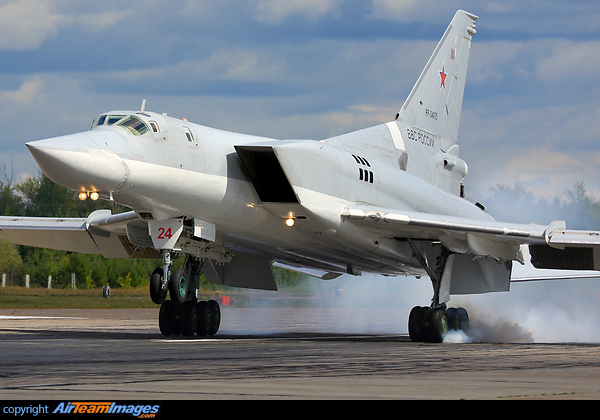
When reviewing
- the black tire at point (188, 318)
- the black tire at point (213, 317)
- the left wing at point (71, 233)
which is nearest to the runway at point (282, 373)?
the black tire at point (188, 318)

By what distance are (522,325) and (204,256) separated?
10.1m

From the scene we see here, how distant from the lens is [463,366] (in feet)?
27.2

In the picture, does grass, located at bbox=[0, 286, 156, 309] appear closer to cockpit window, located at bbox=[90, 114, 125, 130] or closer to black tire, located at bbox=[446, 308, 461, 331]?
cockpit window, located at bbox=[90, 114, 125, 130]

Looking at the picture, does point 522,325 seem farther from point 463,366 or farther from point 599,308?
point 463,366

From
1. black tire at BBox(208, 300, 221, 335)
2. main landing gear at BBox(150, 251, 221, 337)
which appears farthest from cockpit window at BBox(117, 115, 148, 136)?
black tire at BBox(208, 300, 221, 335)

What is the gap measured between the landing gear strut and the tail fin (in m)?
4.09

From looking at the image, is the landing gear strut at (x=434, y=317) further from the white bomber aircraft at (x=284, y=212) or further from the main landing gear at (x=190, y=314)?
the main landing gear at (x=190, y=314)

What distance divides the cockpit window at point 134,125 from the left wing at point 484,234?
3.96 metres

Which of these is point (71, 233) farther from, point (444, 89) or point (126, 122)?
point (444, 89)

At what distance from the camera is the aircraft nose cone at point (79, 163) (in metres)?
10.9

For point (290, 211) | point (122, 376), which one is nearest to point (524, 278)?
point (290, 211)

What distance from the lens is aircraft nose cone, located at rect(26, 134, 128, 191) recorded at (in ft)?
35.7

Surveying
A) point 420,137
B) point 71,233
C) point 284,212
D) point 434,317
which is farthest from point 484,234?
point 71,233
